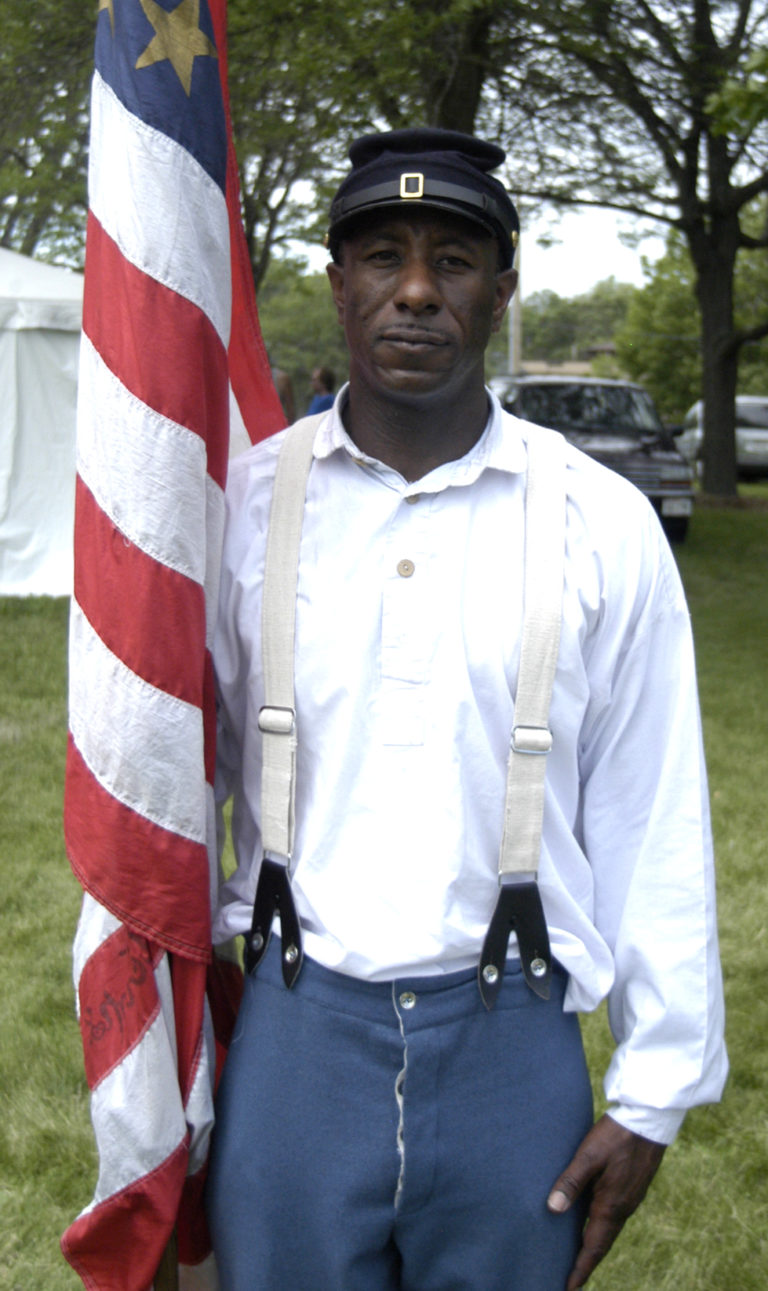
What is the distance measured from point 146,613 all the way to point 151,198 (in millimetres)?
551

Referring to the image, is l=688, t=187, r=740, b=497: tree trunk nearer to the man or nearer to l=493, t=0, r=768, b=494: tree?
l=493, t=0, r=768, b=494: tree

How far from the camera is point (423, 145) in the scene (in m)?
1.81

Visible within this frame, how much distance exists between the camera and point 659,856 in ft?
5.90

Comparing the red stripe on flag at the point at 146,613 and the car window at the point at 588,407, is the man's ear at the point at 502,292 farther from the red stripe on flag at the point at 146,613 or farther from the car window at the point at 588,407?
the car window at the point at 588,407

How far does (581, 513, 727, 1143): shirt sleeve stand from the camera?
5.80 ft

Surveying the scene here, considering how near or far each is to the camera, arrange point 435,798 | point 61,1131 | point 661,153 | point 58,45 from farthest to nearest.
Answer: point 661,153 → point 58,45 → point 61,1131 → point 435,798

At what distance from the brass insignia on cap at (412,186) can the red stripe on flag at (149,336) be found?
1.05 feet

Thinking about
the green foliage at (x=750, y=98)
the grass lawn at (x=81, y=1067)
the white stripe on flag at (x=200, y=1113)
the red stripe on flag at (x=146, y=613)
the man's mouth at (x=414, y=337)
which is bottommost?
the grass lawn at (x=81, y=1067)

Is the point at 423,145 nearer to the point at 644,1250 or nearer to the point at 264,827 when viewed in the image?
the point at 264,827

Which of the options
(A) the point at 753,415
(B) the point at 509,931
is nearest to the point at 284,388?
(B) the point at 509,931

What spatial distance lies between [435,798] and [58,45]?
404 inches

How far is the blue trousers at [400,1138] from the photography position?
65.8 inches

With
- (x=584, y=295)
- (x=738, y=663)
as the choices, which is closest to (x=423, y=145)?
(x=738, y=663)

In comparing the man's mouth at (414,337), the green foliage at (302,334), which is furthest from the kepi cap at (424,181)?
the green foliage at (302,334)
